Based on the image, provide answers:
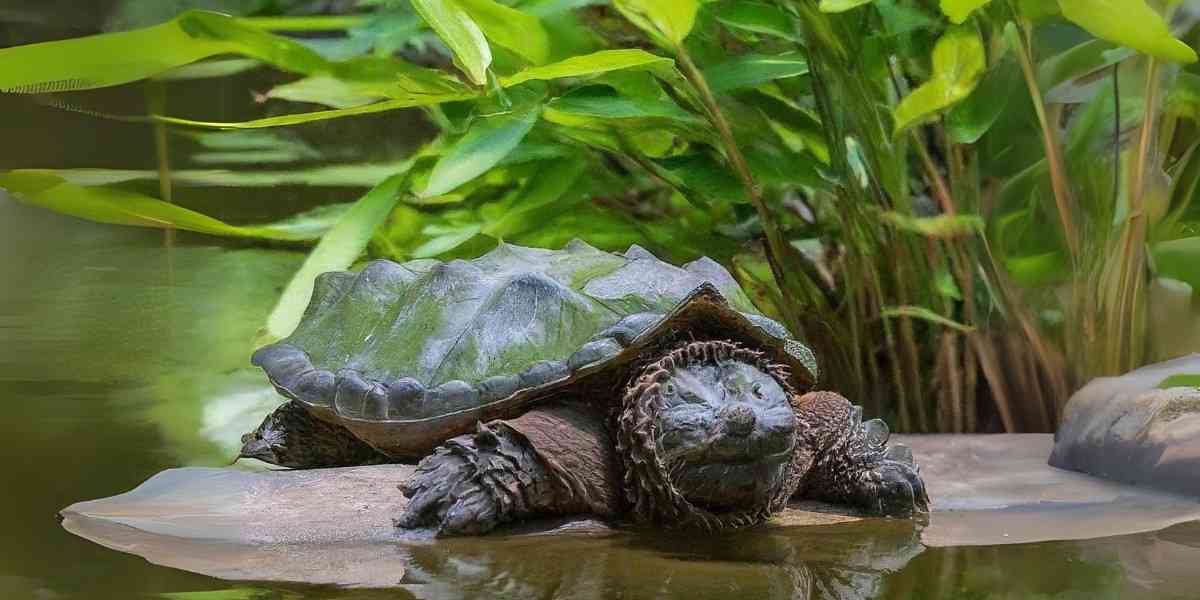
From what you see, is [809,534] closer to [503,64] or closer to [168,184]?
[503,64]

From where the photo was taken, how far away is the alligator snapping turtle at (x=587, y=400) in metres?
1.73

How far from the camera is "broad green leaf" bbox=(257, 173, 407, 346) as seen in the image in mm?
2205

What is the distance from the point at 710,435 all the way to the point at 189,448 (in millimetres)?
1177

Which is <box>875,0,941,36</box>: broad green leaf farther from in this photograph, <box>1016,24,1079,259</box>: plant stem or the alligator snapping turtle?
the alligator snapping turtle

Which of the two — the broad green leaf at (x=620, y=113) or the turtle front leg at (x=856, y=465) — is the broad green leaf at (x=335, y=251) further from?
the turtle front leg at (x=856, y=465)

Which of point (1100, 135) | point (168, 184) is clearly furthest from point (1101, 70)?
point (168, 184)

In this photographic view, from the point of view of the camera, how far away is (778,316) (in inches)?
108

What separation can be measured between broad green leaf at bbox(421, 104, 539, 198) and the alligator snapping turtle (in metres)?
0.14

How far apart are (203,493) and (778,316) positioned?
1.33m

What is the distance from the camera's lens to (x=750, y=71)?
238 centimetres

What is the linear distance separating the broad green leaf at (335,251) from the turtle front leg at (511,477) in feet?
1.78

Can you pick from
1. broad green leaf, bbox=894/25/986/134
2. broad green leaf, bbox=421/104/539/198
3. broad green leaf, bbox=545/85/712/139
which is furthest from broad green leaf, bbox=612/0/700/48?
broad green leaf, bbox=894/25/986/134

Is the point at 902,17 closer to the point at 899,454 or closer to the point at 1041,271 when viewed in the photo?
the point at 1041,271

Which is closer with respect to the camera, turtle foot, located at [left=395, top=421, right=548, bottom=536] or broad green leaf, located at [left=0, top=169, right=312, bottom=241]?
turtle foot, located at [left=395, top=421, right=548, bottom=536]
